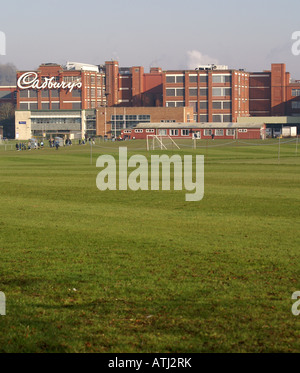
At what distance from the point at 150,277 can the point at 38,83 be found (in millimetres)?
176539

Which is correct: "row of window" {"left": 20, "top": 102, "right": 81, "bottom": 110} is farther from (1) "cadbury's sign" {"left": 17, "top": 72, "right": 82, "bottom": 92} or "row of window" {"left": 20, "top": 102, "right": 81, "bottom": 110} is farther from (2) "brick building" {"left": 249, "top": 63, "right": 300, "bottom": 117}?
(2) "brick building" {"left": 249, "top": 63, "right": 300, "bottom": 117}

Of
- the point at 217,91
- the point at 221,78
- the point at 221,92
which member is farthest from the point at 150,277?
the point at 221,78

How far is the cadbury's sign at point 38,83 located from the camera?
18325 centimetres

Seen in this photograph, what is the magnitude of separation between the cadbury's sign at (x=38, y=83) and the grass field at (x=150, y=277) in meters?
160

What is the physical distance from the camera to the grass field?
9867 mm

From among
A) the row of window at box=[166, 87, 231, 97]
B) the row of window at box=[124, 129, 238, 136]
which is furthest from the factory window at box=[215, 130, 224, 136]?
the row of window at box=[166, 87, 231, 97]

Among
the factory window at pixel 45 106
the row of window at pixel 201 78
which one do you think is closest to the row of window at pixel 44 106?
the factory window at pixel 45 106

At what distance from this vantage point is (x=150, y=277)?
13500 mm

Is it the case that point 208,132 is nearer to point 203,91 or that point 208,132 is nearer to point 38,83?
point 203,91

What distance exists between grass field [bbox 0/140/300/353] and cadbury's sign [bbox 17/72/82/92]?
160 metres

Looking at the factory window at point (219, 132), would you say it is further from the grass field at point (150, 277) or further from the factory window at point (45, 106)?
the grass field at point (150, 277)

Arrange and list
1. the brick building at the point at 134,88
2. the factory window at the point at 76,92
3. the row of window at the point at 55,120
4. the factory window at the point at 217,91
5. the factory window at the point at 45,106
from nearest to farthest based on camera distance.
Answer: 1. the factory window at the point at 217,91
2. the row of window at the point at 55,120
3. the factory window at the point at 76,92
4. the factory window at the point at 45,106
5. the brick building at the point at 134,88
